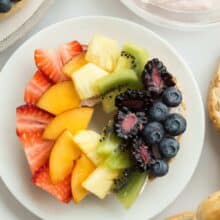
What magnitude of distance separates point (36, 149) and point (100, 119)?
164 millimetres

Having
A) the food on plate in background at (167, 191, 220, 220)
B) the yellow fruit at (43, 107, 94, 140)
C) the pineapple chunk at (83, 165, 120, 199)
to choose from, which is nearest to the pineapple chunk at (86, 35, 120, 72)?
the yellow fruit at (43, 107, 94, 140)

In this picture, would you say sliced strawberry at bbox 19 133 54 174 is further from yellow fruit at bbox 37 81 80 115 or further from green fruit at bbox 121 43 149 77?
green fruit at bbox 121 43 149 77

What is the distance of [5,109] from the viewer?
5.55 ft

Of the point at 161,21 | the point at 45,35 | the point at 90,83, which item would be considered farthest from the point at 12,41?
the point at 161,21

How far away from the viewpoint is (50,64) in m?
1.62

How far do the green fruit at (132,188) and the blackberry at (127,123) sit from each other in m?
0.09

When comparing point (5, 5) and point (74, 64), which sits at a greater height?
point (5, 5)

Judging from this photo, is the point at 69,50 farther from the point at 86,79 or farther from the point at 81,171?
the point at 81,171

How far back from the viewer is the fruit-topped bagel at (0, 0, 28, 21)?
159cm

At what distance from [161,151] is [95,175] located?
0.47 ft

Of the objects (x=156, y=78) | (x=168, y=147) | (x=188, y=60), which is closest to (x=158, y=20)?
(x=188, y=60)

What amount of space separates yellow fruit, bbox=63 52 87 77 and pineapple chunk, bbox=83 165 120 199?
8.2 inches

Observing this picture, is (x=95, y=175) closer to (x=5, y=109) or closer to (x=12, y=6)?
(x=5, y=109)

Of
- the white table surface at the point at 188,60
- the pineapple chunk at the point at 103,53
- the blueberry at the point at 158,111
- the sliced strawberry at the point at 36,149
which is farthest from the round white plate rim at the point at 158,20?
the sliced strawberry at the point at 36,149
